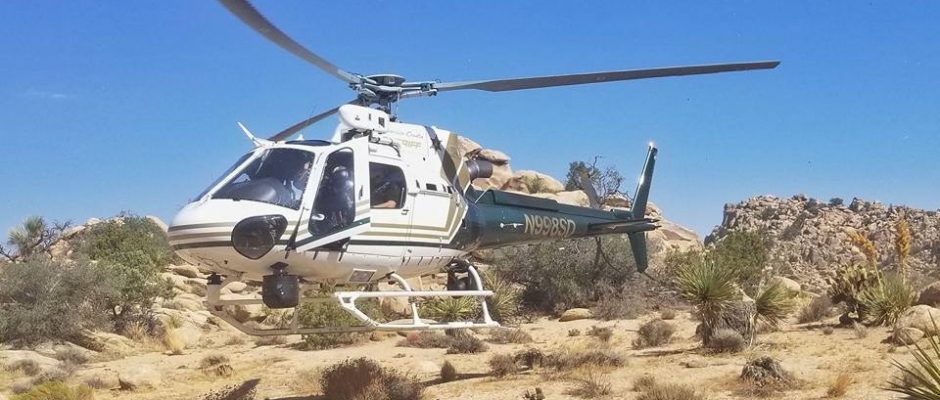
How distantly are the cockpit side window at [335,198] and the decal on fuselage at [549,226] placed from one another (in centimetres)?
418

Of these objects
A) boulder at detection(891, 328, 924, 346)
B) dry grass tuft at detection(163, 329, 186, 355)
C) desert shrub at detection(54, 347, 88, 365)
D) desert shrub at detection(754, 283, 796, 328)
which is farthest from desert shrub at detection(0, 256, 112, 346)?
boulder at detection(891, 328, 924, 346)

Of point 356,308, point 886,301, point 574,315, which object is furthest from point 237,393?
point 574,315

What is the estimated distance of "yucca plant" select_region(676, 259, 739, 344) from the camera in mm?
14070

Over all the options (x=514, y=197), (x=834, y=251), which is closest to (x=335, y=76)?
(x=514, y=197)

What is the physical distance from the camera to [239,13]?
796 cm

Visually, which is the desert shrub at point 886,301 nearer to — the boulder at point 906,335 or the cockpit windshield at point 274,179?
the boulder at point 906,335

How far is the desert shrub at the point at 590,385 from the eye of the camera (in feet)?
34.5

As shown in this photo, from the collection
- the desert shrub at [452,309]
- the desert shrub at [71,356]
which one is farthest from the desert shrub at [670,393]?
the desert shrub at [71,356]

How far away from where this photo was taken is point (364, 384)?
11148 mm

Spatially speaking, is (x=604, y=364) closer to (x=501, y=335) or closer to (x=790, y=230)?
(x=501, y=335)

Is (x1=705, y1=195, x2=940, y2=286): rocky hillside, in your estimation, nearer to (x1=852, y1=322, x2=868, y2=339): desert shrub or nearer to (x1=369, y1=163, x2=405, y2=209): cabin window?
→ (x1=852, y1=322, x2=868, y2=339): desert shrub

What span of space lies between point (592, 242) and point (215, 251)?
21384 mm

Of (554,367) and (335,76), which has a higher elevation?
(335,76)

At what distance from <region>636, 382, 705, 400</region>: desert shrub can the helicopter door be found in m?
4.29
